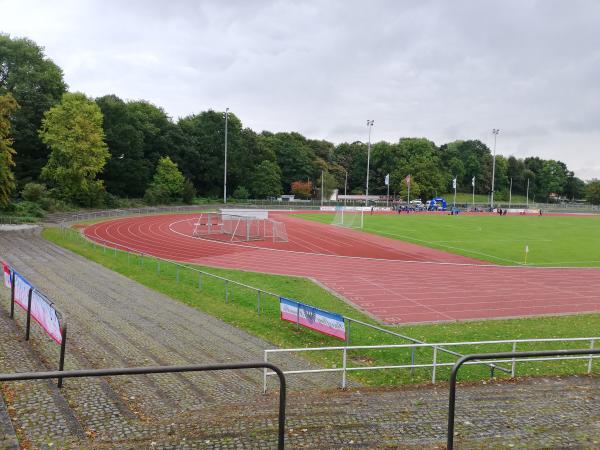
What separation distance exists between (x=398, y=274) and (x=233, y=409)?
65.5 feet

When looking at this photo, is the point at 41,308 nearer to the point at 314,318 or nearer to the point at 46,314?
the point at 46,314

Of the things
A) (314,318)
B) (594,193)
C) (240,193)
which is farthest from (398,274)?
(594,193)

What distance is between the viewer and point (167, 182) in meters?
78.2

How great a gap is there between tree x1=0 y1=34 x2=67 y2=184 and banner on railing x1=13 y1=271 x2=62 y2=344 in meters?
57.0

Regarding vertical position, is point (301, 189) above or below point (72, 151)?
below

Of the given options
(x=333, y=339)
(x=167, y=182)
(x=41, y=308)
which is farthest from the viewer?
(x=167, y=182)

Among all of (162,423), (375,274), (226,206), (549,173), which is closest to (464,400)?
(162,423)

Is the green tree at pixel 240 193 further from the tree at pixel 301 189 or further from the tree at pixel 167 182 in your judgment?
the tree at pixel 301 189

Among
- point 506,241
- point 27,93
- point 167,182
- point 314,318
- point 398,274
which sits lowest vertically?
point 398,274

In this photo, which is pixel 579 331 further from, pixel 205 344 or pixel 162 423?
pixel 162 423

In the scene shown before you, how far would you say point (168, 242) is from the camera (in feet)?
125

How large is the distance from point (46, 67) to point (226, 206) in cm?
3273

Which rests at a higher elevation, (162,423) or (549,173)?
(549,173)

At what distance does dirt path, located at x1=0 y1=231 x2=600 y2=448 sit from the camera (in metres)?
6.55
